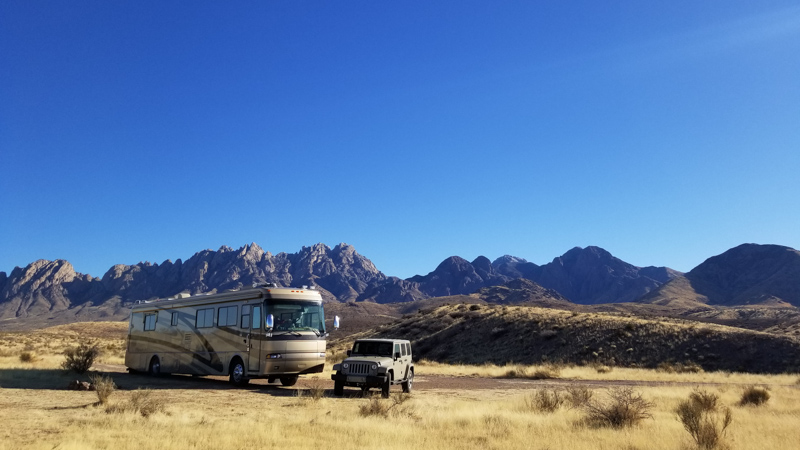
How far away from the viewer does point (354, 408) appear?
15891 millimetres

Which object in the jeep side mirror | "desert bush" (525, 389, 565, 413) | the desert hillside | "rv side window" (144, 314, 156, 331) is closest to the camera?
"desert bush" (525, 389, 565, 413)

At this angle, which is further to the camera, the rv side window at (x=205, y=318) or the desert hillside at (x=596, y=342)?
the desert hillside at (x=596, y=342)

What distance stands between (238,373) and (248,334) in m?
1.87

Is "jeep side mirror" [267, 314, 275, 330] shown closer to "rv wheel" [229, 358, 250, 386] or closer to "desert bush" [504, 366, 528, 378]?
"rv wheel" [229, 358, 250, 386]

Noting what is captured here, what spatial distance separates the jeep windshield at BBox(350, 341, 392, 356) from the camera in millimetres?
20406

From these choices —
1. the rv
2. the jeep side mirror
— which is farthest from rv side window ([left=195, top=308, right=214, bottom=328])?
the jeep side mirror

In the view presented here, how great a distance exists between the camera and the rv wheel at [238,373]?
21.3 meters

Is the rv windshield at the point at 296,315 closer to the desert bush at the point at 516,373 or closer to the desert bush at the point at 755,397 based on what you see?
→ the desert bush at the point at 755,397

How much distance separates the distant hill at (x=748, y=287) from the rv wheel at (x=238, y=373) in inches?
6290

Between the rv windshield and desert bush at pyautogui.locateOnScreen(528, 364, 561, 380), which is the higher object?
the rv windshield

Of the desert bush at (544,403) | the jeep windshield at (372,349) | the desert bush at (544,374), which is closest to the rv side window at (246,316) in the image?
the jeep windshield at (372,349)

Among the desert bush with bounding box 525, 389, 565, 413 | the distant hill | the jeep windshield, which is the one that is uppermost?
the distant hill

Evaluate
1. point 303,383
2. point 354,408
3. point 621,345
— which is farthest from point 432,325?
point 354,408

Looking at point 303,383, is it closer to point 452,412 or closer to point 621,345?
point 452,412
